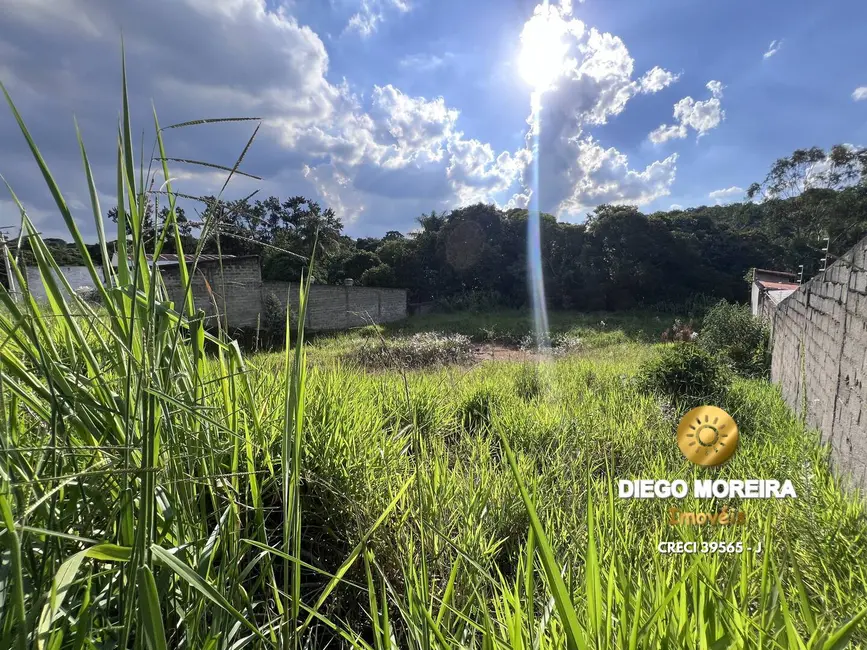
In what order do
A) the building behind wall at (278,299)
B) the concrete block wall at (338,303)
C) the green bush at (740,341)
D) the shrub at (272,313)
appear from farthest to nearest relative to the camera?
the concrete block wall at (338,303)
the shrub at (272,313)
the building behind wall at (278,299)
the green bush at (740,341)

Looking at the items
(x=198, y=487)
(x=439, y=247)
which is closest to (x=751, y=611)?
(x=198, y=487)

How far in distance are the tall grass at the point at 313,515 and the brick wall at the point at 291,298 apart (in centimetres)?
719

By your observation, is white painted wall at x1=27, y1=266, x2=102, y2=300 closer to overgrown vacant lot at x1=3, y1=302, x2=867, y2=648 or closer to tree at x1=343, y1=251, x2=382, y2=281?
overgrown vacant lot at x1=3, y1=302, x2=867, y2=648

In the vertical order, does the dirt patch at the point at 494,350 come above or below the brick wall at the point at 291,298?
below

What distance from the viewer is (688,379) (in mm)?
3525

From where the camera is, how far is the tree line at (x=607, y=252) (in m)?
15.8

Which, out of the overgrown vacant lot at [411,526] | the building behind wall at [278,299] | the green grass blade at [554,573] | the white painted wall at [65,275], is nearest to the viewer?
the green grass blade at [554,573]

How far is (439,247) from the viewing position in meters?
17.8

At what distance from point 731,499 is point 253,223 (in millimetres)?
1985

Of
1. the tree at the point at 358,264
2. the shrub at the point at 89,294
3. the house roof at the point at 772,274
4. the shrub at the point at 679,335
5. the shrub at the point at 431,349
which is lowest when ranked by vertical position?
the shrub at the point at 431,349

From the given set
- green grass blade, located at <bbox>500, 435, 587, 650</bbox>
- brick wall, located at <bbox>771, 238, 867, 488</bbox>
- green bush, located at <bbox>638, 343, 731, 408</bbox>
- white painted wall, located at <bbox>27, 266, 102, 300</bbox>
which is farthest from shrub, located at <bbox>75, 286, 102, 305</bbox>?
green bush, located at <bbox>638, 343, 731, 408</bbox>

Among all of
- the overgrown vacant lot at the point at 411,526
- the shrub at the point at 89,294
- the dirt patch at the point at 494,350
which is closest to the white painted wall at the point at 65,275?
the shrub at the point at 89,294

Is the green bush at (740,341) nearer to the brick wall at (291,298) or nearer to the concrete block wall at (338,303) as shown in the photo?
the brick wall at (291,298)

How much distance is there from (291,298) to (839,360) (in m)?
10.9
